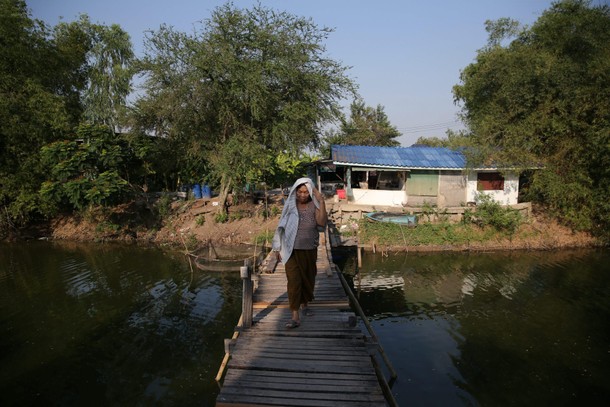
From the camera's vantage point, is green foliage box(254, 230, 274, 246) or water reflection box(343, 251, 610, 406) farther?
green foliage box(254, 230, 274, 246)

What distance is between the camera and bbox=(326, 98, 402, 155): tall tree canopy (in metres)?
36.9

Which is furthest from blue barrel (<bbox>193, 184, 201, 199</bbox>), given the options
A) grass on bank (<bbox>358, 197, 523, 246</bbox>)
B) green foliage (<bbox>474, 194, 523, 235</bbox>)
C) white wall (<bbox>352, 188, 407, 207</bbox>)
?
green foliage (<bbox>474, 194, 523, 235</bbox>)

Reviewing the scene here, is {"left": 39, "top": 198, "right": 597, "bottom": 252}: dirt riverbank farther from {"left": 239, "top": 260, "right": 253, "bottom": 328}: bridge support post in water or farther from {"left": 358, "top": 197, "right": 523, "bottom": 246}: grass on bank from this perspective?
{"left": 239, "top": 260, "right": 253, "bottom": 328}: bridge support post in water

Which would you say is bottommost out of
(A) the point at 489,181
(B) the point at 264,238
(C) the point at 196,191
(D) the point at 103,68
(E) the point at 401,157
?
(B) the point at 264,238

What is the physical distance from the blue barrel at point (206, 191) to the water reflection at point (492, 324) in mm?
10618

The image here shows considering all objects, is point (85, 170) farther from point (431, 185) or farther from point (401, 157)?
point (431, 185)

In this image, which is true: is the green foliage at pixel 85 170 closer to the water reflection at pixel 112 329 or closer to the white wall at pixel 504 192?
the water reflection at pixel 112 329

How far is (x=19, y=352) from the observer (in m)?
8.19

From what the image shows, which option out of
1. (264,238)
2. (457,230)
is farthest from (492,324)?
(264,238)

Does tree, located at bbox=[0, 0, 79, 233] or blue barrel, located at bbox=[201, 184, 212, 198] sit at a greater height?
tree, located at bbox=[0, 0, 79, 233]

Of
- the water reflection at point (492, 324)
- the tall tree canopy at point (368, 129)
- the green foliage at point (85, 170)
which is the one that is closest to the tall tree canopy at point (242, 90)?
the green foliage at point (85, 170)

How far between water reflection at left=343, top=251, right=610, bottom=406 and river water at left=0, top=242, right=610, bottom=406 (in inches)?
1.6

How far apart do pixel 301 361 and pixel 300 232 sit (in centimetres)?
178

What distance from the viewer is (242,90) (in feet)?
52.9
